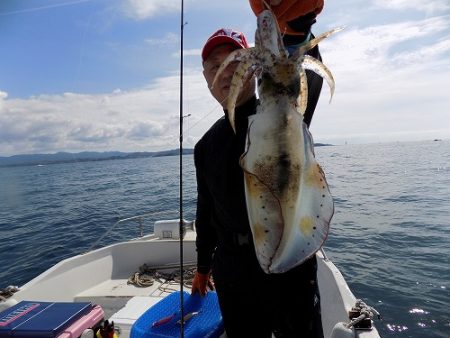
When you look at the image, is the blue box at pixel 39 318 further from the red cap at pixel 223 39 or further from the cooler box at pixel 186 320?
the red cap at pixel 223 39

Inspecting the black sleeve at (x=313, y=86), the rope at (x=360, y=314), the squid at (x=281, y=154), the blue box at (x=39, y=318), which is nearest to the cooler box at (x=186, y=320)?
the blue box at (x=39, y=318)

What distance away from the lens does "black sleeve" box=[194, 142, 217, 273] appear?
3133 mm

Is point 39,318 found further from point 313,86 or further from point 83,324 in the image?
point 313,86

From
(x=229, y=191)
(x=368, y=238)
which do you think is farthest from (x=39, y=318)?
(x=368, y=238)

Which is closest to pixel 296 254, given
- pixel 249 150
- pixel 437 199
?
pixel 249 150

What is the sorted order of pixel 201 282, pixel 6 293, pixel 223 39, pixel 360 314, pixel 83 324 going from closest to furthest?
1. pixel 223 39
2. pixel 201 282
3. pixel 360 314
4. pixel 83 324
5. pixel 6 293

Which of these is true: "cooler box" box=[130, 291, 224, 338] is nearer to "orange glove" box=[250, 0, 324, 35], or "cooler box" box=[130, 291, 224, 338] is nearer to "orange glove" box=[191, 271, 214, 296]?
"orange glove" box=[191, 271, 214, 296]

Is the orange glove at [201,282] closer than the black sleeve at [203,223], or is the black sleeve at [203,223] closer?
the black sleeve at [203,223]

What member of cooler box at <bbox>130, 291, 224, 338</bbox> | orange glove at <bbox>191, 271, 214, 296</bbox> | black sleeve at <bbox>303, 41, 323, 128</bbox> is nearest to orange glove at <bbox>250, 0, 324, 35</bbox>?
black sleeve at <bbox>303, 41, 323, 128</bbox>

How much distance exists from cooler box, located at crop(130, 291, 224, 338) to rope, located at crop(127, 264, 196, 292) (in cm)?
320

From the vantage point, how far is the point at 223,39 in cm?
255

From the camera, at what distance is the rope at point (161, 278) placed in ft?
23.0

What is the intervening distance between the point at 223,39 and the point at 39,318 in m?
3.52

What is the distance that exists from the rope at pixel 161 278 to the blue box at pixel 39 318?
9.21 feet
